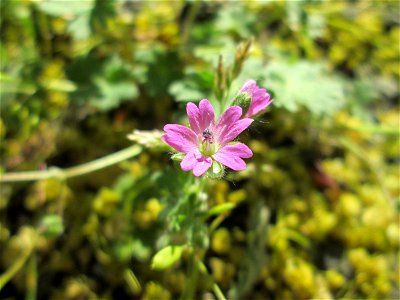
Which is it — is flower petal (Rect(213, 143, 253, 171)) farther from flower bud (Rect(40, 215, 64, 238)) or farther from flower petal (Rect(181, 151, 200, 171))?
flower bud (Rect(40, 215, 64, 238))

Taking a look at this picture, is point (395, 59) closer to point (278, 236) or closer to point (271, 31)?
point (271, 31)

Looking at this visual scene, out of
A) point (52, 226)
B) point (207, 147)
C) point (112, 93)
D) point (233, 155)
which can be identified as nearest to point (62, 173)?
point (52, 226)

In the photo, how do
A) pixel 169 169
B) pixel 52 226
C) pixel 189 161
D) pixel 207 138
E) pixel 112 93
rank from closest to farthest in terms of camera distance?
pixel 189 161 < pixel 207 138 < pixel 169 169 < pixel 52 226 < pixel 112 93

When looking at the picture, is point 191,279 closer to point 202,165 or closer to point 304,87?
point 202,165

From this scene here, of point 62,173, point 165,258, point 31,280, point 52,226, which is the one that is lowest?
point 31,280

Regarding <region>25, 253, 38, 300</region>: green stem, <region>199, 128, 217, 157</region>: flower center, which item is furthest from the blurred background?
<region>199, 128, 217, 157</region>: flower center
